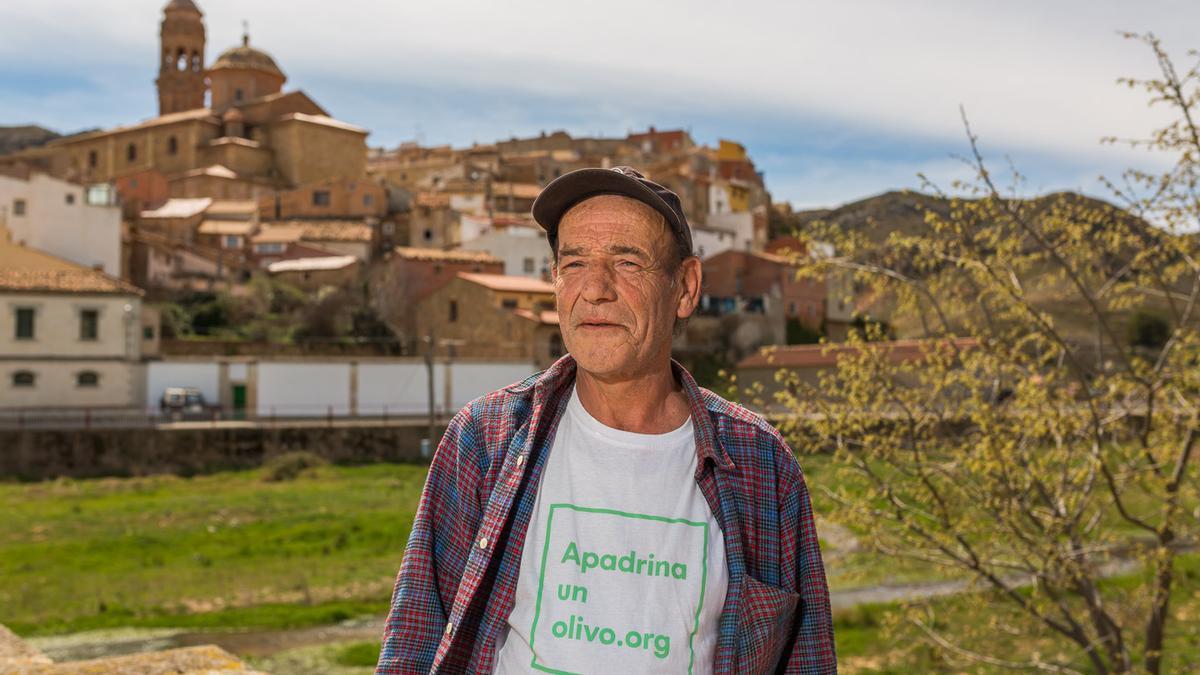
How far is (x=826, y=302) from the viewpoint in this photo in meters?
53.1

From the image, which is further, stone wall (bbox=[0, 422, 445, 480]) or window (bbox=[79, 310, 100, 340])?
window (bbox=[79, 310, 100, 340])

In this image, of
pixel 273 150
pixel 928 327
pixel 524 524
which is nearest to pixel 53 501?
pixel 928 327

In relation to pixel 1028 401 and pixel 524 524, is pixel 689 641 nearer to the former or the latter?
pixel 524 524

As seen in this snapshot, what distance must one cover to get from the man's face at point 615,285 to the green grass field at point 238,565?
6.89 meters

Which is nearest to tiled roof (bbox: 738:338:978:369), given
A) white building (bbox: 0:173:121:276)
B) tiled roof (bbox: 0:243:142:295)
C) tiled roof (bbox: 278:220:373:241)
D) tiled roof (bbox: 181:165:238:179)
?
tiled roof (bbox: 278:220:373:241)

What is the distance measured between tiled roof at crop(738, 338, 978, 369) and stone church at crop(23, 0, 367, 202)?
1380 inches

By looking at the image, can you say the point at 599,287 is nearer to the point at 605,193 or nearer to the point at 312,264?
the point at 605,193

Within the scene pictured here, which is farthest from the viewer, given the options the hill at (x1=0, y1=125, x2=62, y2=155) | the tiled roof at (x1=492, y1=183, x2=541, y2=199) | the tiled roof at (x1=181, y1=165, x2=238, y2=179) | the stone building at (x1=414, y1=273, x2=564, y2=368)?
the hill at (x1=0, y1=125, x2=62, y2=155)

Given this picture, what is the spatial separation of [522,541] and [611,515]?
0.60ft

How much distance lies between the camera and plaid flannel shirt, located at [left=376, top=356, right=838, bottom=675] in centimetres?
219

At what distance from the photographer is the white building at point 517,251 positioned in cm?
4791

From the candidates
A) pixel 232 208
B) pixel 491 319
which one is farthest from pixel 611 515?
pixel 232 208

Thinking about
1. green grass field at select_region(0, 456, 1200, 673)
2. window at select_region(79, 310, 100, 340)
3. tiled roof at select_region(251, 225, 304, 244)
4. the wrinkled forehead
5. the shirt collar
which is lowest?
green grass field at select_region(0, 456, 1200, 673)

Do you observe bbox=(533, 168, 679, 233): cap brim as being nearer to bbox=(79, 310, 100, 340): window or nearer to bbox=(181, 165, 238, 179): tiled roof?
bbox=(79, 310, 100, 340): window
